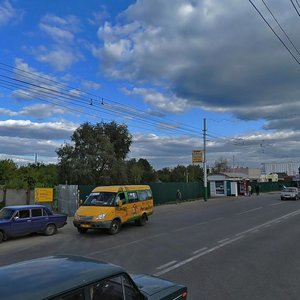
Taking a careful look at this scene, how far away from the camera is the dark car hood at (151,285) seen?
4.37 m

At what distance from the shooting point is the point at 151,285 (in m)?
4.60

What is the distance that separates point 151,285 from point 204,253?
7629 mm

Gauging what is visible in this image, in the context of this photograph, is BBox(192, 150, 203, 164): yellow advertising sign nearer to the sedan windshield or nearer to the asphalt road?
the asphalt road

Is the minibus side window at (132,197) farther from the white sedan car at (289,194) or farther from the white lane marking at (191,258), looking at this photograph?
the white sedan car at (289,194)

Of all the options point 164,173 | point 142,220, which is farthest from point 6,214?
point 164,173

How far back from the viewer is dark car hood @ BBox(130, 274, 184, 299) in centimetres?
437

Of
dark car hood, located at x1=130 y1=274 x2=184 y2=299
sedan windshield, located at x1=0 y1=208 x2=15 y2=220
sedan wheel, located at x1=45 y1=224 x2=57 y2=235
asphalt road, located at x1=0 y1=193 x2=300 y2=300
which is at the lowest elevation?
asphalt road, located at x1=0 y1=193 x2=300 y2=300

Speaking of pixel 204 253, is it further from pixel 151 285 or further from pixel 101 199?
pixel 101 199

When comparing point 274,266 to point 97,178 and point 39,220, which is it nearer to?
point 39,220

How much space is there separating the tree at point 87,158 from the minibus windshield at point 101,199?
3331cm

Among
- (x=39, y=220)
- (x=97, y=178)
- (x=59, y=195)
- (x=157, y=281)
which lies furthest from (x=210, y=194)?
(x=157, y=281)

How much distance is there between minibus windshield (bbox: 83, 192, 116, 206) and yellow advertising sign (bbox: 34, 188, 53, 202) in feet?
30.6

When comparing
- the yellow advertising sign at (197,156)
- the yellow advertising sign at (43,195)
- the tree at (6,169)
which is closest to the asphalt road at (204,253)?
the yellow advertising sign at (43,195)

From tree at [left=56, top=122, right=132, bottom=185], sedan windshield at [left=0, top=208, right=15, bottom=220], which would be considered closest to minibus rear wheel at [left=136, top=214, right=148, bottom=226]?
sedan windshield at [left=0, top=208, right=15, bottom=220]
